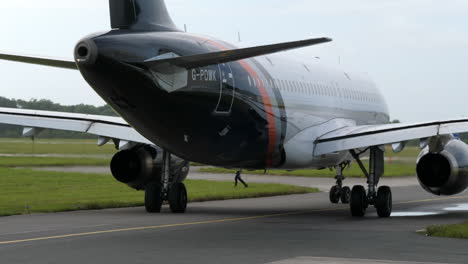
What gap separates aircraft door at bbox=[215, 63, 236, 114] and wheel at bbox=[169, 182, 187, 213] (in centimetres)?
412

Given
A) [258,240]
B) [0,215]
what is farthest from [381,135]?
[0,215]

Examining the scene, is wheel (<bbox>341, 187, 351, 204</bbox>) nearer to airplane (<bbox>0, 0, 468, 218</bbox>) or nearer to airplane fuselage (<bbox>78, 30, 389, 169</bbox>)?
airplane (<bbox>0, 0, 468, 218</bbox>)

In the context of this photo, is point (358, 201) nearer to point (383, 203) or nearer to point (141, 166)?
point (383, 203)

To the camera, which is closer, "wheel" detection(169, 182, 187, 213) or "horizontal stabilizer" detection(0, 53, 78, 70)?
"horizontal stabilizer" detection(0, 53, 78, 70)

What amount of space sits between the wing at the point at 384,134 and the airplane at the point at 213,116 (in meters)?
0.03

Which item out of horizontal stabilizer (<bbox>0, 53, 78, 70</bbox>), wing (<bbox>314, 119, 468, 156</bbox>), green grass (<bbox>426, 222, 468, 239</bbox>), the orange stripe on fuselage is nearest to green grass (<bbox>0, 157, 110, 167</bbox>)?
wing (<bbox>314, 119, 468, 156</bbox>)

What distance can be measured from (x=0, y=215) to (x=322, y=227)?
7764 mm

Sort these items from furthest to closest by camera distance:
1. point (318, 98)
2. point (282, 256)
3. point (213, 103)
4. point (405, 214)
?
point (318, 98) → point (405, 214) → point (213, 103) → point (282, 256)

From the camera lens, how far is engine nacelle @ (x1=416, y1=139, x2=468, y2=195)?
2269 centimetres

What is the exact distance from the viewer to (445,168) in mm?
22766

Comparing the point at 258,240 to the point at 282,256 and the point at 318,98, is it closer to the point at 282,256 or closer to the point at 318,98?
the point at 282,256

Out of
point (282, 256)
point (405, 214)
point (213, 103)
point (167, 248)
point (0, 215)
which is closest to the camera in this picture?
point (282, 256)

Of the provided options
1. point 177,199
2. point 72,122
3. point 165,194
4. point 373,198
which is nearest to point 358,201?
point 373,198

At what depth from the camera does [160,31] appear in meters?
18.9
